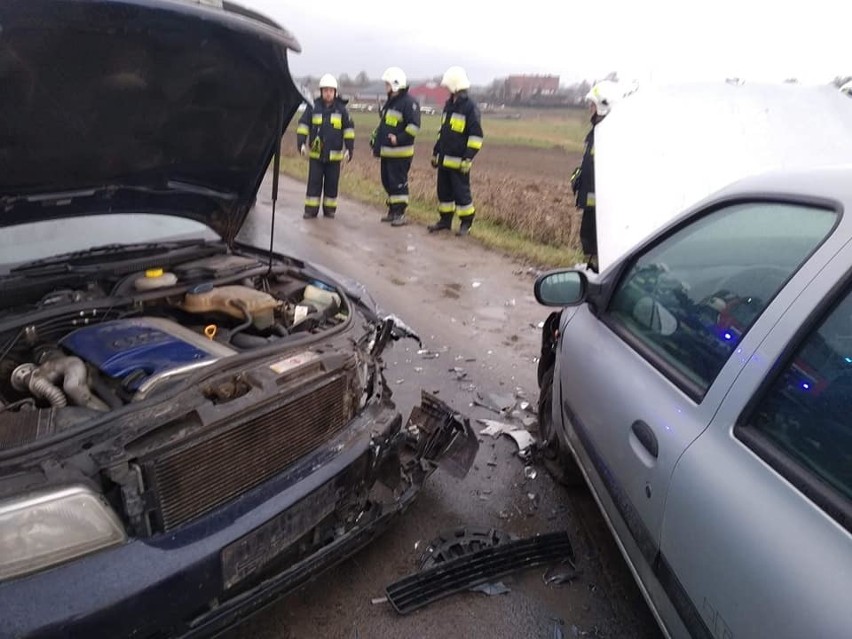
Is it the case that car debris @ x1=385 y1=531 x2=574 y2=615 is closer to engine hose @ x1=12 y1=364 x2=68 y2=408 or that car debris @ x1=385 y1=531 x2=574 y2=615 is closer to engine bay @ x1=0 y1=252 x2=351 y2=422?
engine bay @ x1=0 y1=252 x2=351 y2=422

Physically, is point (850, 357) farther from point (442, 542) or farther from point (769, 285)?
point (442, 542)

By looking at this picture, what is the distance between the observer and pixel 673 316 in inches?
87.0

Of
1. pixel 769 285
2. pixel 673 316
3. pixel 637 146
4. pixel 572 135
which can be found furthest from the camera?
pixel 572 135

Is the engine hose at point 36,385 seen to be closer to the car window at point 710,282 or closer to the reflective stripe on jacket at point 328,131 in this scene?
the car window at point 710,282

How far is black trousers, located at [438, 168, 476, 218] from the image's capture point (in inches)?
348

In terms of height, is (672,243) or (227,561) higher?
(672,243)

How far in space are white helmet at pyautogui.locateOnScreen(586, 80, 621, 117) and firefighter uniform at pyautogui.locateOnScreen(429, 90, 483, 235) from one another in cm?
173

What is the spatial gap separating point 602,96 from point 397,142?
3172mm

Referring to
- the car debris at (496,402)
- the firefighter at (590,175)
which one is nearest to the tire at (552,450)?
the car debris at (496,402)

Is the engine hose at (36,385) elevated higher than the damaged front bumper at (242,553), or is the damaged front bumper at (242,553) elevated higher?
the engine hose at (36,385)

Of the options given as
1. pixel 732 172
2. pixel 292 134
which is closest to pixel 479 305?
pixel 732 172

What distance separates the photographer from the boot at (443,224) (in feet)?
30.2

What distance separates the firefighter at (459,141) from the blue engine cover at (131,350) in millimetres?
6655

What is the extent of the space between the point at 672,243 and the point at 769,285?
61cm
